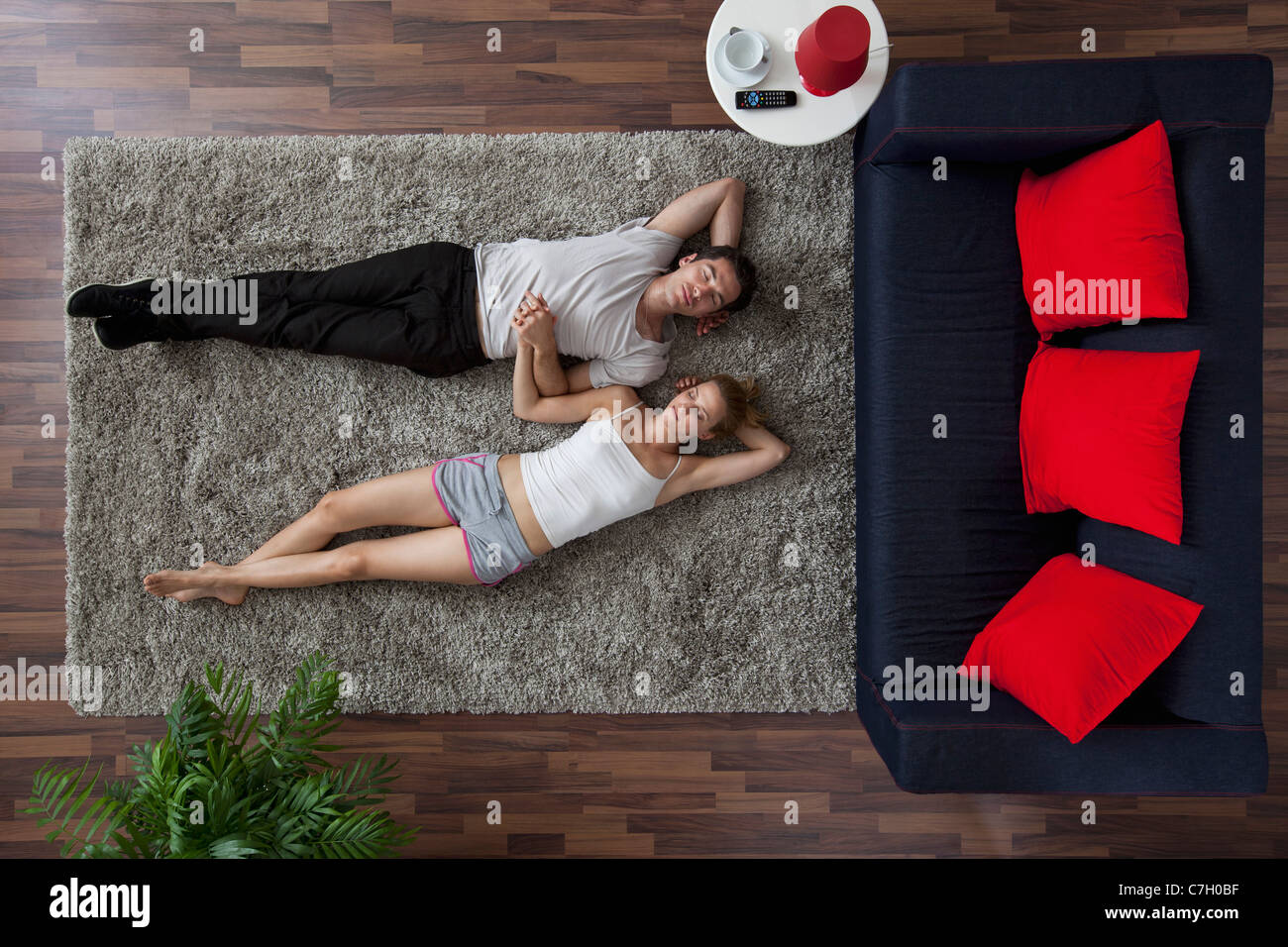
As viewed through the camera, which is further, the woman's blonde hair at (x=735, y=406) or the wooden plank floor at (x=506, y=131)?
the wooden plank floor at (x=506, y=131)

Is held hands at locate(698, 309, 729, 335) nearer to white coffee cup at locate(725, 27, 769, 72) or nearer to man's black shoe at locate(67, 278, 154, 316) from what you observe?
white coffee cup at locate(725, 27, 769, 72)

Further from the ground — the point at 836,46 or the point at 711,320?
the point at 836,46

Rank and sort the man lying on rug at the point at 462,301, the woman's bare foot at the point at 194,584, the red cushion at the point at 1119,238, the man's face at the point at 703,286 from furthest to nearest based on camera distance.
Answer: the woman's bare foot at the point at 194,584
the man lying on rug at the point at 462,301
the man's face at the point at 703,286
the red cushion at the point at 1119,238

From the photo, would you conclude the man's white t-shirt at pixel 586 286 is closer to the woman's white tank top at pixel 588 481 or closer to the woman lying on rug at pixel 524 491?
the woman lying on rug at pixel 524 491

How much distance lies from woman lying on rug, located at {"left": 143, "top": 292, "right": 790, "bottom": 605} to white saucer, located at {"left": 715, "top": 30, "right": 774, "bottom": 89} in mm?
870

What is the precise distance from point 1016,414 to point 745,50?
1.36 meters

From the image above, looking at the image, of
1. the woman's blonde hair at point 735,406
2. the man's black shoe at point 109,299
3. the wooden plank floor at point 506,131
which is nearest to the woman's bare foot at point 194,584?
the wooden plank floor at point 506,131

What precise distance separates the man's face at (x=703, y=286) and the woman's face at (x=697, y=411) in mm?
250

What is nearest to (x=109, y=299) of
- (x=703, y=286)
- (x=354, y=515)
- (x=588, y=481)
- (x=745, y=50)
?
(x=354, y=515)

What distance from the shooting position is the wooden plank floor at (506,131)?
2.58 meters

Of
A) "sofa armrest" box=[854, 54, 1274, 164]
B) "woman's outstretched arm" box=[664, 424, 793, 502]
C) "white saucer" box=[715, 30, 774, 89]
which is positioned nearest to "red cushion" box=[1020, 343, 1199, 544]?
"sofa armrest" box=[854, 54, 1274, 164]

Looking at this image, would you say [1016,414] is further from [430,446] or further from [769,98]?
[430,446]

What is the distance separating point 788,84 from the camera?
7.09 feet
